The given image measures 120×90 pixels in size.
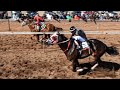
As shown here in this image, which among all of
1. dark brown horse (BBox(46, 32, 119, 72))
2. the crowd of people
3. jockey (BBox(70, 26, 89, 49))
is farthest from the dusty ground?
the crowd of people

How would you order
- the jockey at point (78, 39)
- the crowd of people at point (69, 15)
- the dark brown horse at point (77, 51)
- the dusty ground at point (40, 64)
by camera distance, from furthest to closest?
the crowd of people at point (69, 15) < the dark brown horse at point (77, 51) < the jockey at point (78, 39) < the dusty ground at point (40, 64)

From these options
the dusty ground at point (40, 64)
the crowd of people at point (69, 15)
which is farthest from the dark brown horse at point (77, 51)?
the crowd of people at point (69, 15)

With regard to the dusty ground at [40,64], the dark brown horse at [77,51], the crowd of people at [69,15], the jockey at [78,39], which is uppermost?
the jockey at [78,39]

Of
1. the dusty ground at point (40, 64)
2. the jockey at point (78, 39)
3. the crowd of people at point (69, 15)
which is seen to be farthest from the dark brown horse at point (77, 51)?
the crowd of people at point (69, 15)

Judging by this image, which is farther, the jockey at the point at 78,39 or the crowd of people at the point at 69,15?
the crowd of people at the point at 69,15

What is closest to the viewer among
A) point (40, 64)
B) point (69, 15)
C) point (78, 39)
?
point (78, 39)

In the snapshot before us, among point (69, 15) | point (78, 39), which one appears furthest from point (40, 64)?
point (69, 15)

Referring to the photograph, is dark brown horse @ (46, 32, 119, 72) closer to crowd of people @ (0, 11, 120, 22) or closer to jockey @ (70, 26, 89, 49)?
jockey @ (70, 26, 89, 49)

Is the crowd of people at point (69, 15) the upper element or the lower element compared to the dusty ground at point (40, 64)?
lower

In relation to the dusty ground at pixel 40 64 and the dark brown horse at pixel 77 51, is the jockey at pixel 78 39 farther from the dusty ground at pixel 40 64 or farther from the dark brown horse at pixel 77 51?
the dusty ground at pixel 40 64

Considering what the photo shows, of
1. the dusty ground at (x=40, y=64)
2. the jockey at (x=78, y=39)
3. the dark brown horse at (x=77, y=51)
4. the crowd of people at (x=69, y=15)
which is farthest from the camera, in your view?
the crowd of people at (x=69, y=15)

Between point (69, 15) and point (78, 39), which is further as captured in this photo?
point (69, 15)

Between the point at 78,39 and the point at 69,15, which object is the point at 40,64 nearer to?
the point at 78,39
